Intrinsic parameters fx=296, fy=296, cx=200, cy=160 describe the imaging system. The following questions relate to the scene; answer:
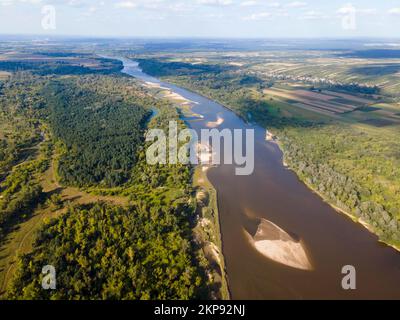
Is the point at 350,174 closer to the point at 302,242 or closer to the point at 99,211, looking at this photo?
the point at 302,242

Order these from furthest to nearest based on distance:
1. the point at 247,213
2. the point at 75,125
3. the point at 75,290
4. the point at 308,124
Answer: the point at 308,124 < the point at 75,125 < the point at 247,213 < the point at 75,290

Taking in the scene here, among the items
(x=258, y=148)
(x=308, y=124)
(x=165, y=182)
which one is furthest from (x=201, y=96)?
(x=165, y=182)

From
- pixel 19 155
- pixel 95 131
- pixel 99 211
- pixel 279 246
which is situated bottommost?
pixel 279 246

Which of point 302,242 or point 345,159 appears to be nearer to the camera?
point 302,242

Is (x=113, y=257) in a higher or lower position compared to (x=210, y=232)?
higher

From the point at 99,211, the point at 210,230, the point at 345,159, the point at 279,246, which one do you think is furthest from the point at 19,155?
the point at 345,159

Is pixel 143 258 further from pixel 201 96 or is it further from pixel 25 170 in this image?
pixel 201 96

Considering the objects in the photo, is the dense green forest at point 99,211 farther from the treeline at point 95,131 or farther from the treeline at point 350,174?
the treeline at point 350,174

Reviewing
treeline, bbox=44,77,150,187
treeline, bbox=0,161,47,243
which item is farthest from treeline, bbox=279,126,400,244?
treeline, bbox=0,161,47,243
